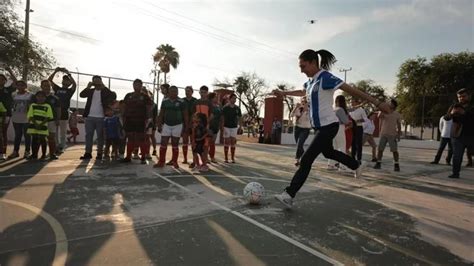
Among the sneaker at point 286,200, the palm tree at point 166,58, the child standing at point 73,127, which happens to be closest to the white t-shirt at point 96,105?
the sneaker at point 286,200

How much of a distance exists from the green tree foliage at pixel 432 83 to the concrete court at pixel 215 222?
144ft

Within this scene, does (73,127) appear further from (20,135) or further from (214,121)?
(214,121)

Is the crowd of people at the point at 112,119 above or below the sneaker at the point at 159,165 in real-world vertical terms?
above

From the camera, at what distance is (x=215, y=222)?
4508 mm

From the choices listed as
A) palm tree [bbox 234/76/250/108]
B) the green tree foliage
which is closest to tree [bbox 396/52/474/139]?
the green tree foliage

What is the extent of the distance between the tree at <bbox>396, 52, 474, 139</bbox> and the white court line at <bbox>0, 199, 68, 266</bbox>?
157 ft

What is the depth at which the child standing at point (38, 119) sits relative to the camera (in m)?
8.91

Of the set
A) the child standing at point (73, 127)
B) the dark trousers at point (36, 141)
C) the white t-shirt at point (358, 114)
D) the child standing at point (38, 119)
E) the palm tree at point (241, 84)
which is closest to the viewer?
the child standing at point (38, 119)

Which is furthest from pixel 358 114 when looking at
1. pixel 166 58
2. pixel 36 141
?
pixel 166 58

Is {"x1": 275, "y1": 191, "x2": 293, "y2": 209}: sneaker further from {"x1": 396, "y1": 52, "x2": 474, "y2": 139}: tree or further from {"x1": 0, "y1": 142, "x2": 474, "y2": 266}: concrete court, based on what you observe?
{"x1": 396, "y1": 52, "x2": 474, "y2": 139}: tree

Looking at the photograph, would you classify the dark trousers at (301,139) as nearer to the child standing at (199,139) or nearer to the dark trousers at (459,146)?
the child standing at (199,139)

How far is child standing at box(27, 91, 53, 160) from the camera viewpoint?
8.91 m

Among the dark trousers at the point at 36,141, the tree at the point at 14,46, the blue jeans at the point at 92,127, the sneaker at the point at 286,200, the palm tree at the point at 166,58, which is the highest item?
the palm tree at the point at 166,58

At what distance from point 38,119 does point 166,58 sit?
4334 centimetres
